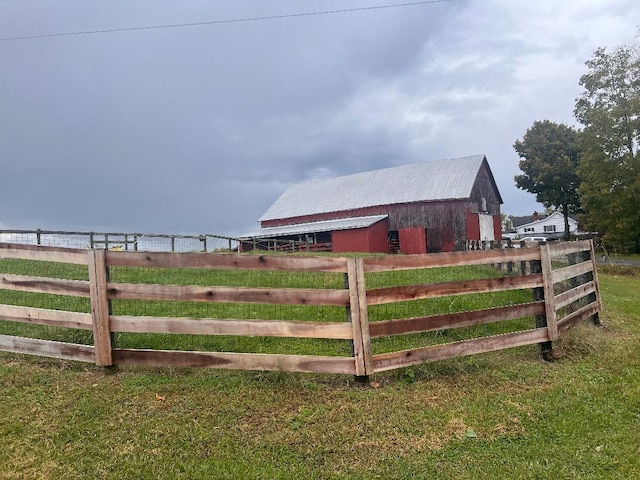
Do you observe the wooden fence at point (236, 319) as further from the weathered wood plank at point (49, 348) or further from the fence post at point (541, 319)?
the fence post at point (541, 319)

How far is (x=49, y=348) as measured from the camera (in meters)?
4.70

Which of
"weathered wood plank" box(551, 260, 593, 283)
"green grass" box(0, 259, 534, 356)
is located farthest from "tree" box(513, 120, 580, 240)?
"weathered wood plank" box(551, 260, 593, 283)

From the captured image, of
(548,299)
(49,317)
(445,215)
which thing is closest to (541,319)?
(548,299)

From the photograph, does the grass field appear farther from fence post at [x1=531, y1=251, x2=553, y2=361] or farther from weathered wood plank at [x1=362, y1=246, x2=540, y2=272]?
weathered wood plank at [x1=362, y1=246, x2=540, y2=272]

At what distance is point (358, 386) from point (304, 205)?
34.0m

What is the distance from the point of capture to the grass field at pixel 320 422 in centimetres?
309

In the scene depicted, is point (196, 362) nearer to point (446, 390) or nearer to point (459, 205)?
point (446, 390)

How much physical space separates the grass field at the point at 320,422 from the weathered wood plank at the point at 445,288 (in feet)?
2.53

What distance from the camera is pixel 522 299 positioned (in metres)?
7.95

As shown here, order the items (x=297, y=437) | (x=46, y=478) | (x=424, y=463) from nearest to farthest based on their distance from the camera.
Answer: (x=46, y=478) < (x=424, y=463) < (x=297, y=437)

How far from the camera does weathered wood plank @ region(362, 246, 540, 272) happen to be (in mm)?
4531

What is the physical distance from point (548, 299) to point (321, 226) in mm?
27802

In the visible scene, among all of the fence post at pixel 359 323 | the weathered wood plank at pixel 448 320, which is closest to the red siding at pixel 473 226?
the weathered wood plank at pixel 448 320

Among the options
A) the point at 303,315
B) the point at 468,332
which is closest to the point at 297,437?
the point at 303,315
